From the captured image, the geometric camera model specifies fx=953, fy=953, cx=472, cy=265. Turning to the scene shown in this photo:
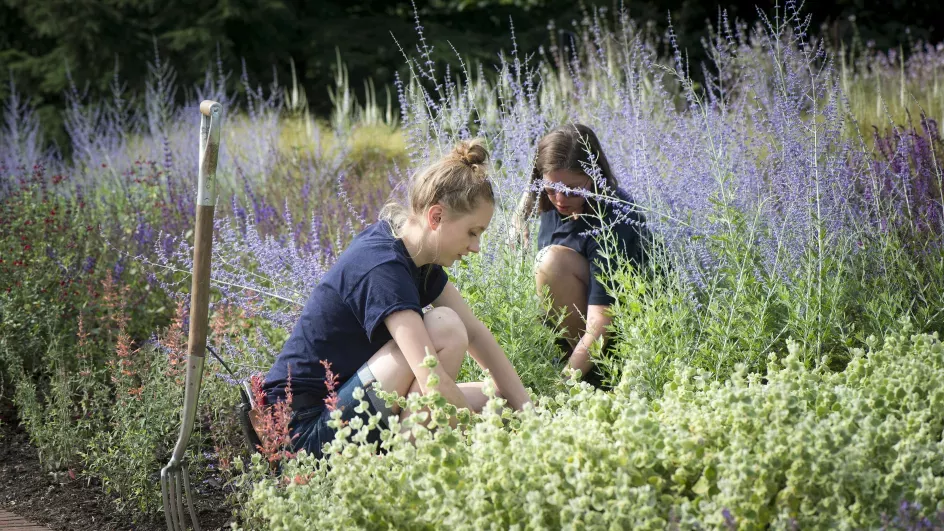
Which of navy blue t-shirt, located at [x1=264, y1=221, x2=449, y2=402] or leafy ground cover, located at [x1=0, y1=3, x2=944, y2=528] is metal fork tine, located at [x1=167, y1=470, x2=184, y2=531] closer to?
leafy ground cover, located at [x1=0, y1=3, x2=944, y2=528]

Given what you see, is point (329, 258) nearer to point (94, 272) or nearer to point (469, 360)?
point (94, 272)

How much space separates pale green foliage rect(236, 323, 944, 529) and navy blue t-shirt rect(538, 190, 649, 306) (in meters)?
1.22

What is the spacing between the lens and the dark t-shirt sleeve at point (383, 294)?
2566 millimetres

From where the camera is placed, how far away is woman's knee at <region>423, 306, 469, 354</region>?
2.72 metres

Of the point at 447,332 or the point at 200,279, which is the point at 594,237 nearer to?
the point at 447,332

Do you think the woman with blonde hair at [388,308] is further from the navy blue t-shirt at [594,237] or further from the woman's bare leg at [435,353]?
the navy blue t-shirt at [594,237]

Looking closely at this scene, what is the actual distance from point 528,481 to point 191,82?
12621 millimetres

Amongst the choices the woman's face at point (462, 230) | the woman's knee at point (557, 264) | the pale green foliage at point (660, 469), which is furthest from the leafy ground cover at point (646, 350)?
the woman's face at point (462, 230)

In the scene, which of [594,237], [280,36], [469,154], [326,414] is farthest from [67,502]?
[280,36]

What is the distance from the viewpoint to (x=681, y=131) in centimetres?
365

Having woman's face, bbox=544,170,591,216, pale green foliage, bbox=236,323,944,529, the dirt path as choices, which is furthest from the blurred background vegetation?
pale green foliage, bbox=236,323,944,529

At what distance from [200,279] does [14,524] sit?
1.18 meters

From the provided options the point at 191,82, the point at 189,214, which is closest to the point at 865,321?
the point at 189,214

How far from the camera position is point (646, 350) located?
9.24 feet
